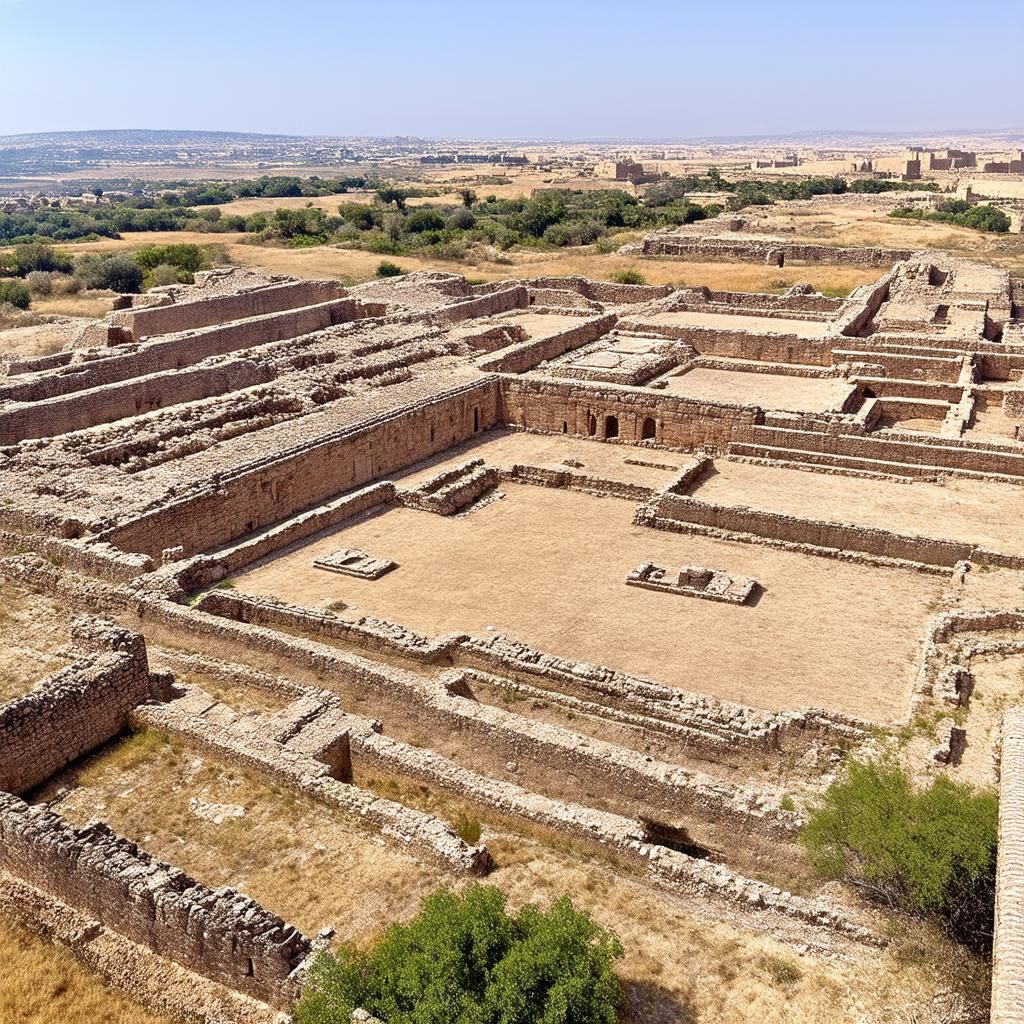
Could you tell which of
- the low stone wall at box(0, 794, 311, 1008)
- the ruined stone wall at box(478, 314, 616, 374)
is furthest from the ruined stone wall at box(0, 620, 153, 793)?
the ruined stone wall at box(478, 314, 616, 374)

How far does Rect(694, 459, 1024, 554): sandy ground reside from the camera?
17781 millimetres

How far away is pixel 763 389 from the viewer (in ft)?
87.1

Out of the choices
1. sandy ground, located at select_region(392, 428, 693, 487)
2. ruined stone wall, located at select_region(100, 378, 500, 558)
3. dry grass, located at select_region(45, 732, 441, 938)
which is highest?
ruined stone wall, located at select_region(100, 378, 500, 558)

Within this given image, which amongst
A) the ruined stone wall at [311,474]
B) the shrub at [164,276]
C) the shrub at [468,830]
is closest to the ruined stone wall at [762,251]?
the shrub at [164,276]

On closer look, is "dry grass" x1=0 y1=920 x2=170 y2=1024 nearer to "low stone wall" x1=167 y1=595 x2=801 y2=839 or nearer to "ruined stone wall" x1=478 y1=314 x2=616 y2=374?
"low stone wall" x1=167 y1=595 x2=801 y2=839

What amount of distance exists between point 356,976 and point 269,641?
6.94 meters

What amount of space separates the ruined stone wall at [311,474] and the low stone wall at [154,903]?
8.10 metres

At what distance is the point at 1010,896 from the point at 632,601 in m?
9.25

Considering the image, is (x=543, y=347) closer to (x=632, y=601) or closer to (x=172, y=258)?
(x=632, y=601)

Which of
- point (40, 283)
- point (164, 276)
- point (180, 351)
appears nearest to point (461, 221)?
point (164, 276)

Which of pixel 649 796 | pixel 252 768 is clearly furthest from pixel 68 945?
pixel 649 796

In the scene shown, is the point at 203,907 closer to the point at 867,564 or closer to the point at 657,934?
the point at 657,934

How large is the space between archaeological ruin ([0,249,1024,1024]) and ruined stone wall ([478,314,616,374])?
139 millimetres

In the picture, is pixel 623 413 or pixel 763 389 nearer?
pixel 623 413
